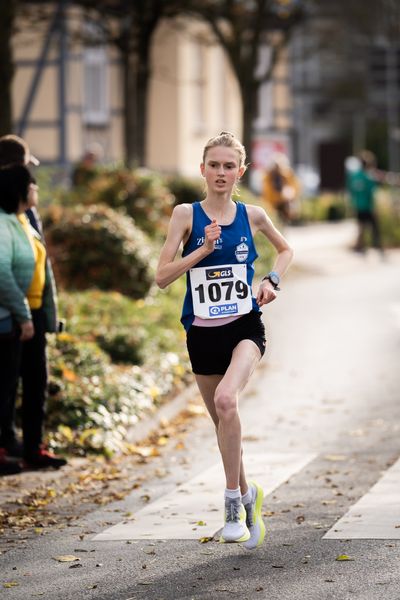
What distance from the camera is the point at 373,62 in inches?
2203

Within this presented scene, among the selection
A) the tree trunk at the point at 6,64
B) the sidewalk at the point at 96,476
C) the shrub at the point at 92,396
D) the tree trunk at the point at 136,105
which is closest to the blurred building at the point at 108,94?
the tree trunk at the point at 136,105

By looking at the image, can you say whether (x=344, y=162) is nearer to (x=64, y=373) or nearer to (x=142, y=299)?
(x=142, y=299)

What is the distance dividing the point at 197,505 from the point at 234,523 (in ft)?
4.68

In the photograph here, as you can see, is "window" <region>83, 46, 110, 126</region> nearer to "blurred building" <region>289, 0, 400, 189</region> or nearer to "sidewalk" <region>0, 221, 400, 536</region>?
"sidewalk" <region>0, 221, 400, 536</region>

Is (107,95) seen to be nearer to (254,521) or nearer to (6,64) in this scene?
(6,64)

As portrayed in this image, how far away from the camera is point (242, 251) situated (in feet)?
23.3

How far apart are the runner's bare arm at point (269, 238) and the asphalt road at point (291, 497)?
113 centimetres

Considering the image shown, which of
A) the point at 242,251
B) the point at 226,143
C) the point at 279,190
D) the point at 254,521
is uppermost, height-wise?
the point at 226,143

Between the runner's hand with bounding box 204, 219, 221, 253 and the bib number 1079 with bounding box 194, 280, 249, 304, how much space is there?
213 millimetres

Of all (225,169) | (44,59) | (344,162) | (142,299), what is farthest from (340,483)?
(344,162)

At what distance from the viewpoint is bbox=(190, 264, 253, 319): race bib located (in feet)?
23.0

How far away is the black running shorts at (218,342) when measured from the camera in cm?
706

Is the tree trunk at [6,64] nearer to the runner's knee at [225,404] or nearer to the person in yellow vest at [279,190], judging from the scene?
the runner's knee at [225,404]

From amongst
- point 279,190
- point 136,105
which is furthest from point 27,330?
point 279,190
